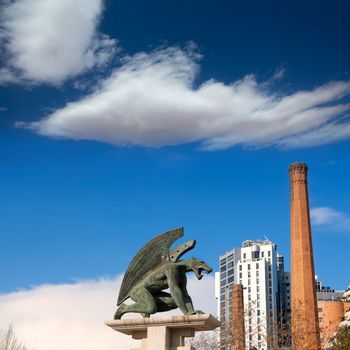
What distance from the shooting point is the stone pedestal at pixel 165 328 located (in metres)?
11.7

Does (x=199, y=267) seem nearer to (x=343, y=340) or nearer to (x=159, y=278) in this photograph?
(x=159, y=278)

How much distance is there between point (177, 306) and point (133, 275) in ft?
4.07

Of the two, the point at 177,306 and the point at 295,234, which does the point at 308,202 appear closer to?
the point at 295,234

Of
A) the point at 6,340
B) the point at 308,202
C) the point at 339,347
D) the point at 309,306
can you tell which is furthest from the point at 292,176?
the point at 6,340

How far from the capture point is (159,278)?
12.6 metres

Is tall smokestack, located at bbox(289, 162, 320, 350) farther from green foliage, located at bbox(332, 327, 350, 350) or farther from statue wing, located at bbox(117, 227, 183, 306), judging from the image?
statue wing, located at bbox(117, 227, 183, 306)

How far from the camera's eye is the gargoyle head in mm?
12336

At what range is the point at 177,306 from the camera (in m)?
12.4

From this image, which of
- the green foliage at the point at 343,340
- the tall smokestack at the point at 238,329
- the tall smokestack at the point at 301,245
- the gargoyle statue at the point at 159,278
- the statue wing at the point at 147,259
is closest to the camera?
the gargoyle statue at the point at 159,278

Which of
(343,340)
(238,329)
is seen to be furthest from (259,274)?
(343,340)

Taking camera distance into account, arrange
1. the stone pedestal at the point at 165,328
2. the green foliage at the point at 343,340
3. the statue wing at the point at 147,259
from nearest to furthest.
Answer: the stone pedestal at the point at 165,328
the statue wing at the point at 147,259
the green foliage at the point at 343,340

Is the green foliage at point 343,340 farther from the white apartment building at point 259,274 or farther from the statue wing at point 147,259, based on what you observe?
the white apartment building at point 259,274

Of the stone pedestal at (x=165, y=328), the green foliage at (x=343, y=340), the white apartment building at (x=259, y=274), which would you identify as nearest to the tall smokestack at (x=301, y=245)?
the green foliage at (x=343, y=340)

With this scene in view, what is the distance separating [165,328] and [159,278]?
1.16 m
